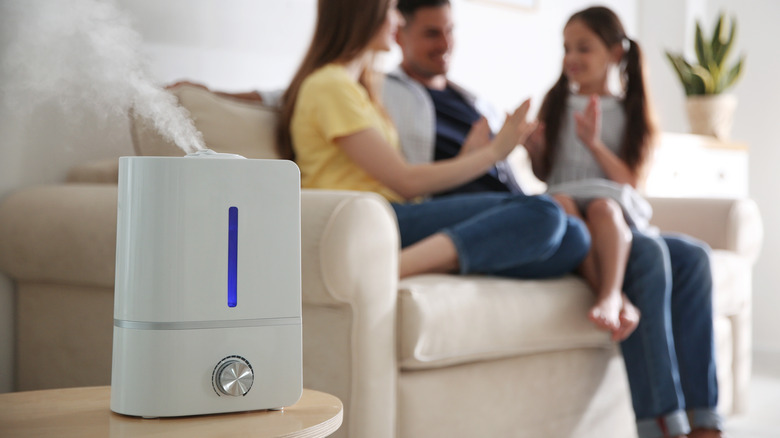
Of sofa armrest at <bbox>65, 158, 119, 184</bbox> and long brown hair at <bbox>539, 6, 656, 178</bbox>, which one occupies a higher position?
long brown hair at <bbox>539, 6, 656, 178</bbox>

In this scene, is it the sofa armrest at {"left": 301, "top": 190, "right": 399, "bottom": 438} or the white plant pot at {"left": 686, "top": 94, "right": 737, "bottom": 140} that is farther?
the white plant pot at {"left": 686, "top": 94, "right": 737, "bottom": 140}

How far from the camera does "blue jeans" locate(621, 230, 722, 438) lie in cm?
155

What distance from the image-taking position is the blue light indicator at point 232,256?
2.39 ft

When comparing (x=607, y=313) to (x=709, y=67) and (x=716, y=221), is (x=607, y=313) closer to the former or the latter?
(x=716, y=221)

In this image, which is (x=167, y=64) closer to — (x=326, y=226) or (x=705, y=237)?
(x=326, y=226)

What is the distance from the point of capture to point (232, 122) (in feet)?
5.26

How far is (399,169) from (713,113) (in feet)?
6.87

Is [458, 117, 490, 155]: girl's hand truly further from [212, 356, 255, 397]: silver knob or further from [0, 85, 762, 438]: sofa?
[212, 356, 255, 397]: silver knob

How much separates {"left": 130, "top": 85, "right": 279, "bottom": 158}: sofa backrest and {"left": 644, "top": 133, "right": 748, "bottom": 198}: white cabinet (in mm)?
1729

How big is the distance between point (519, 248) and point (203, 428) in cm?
91

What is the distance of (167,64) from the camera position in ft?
6.01

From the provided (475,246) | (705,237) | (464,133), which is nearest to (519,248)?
(475,246)

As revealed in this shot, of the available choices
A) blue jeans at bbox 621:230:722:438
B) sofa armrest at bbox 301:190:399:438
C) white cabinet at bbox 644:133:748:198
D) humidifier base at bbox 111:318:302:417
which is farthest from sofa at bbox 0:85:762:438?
white cabinet at bbox 644:133:748:198

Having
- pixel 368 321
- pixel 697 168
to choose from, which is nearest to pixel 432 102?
pixel 368 321
